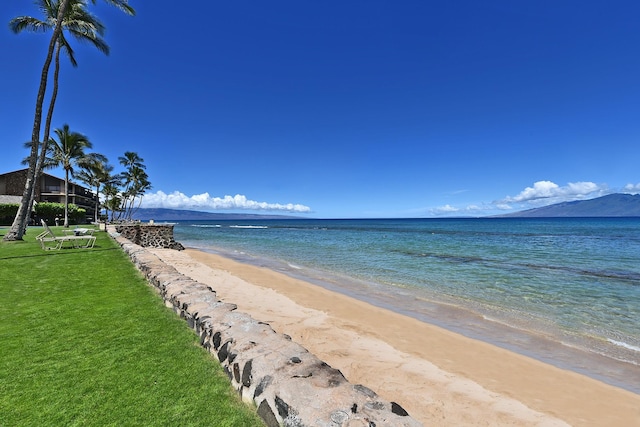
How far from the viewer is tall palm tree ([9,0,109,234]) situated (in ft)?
54.8

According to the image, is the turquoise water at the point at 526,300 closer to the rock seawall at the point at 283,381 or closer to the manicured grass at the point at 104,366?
the rock seawall at the point at 283,381

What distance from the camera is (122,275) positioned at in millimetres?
8141

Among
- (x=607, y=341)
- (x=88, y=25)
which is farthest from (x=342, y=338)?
(x=88, y=25)

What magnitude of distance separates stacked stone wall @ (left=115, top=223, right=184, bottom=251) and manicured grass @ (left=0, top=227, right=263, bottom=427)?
18.2 metres

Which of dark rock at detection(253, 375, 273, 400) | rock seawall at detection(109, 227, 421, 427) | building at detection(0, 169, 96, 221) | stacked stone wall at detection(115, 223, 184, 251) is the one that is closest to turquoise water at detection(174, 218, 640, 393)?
rock seawall at detection(109, 227, 421, 427)

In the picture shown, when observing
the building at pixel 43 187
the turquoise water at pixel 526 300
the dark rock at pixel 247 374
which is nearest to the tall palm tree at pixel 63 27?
the turquoise water at pixel 526 300

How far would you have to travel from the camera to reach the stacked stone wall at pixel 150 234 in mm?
23125

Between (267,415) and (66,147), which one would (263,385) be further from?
(66,147)

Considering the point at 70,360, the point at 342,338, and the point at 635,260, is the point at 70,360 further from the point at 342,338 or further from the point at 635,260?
the point at 635,260

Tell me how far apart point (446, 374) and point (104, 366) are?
480 cm

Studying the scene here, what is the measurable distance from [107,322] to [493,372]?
6.33m

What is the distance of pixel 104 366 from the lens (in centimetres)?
351

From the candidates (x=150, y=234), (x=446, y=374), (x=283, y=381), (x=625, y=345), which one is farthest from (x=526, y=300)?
(x=150, y=234)

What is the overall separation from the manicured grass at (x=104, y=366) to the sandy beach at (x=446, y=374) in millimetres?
2232
